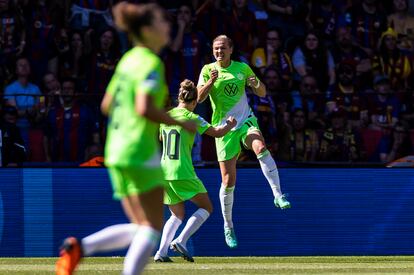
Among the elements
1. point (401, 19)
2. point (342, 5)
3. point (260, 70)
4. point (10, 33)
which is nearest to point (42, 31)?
point (10, 33)

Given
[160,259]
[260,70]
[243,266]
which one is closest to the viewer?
[243,266]

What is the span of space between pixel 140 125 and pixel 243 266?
5.32 m

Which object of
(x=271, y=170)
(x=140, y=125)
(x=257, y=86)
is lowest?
(x=271, y=170)

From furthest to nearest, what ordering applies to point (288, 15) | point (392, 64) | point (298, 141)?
point (288, 15)
point (392, 64)
point (298, 141)

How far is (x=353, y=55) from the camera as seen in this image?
17922 millimetres

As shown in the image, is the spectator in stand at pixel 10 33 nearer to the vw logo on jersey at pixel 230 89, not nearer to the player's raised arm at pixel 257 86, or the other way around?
the vw logo on jersey at pixel 230 89

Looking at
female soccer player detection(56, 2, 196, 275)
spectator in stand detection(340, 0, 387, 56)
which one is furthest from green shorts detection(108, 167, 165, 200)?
spectator in stand detection(340, 0, 387, 56)

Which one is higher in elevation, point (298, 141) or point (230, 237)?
point (298, 141)

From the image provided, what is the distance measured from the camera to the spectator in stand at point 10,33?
55.6ft

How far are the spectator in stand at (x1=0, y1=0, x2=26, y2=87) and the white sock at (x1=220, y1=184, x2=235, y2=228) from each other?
17.2 ft

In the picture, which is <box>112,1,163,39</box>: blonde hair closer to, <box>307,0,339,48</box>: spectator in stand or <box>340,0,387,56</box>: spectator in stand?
<box>307,0,339,48</box>: spectator in stand

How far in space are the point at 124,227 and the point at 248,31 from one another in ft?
34.7

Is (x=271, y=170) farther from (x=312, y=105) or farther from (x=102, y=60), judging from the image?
(x=102, y=60)

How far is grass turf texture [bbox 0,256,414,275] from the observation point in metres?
11.1
